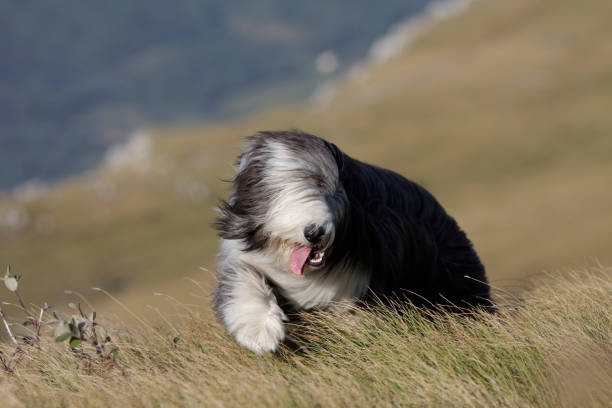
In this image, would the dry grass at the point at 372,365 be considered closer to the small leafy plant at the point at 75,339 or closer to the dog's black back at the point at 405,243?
the small leafy plant at the point at 75,339

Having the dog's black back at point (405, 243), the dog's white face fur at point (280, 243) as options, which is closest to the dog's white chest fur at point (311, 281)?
the dog's white face fur at point (280, 243)

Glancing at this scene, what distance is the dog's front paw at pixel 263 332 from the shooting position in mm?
4766

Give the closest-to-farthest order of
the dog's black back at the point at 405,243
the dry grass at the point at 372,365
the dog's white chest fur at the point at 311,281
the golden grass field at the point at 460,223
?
1. the dry grass at the point at 372,365
2. the golden grass field at the point at 460,223
3. the dog's white chest fur at the point at 311,281
4. the dog's black back at the point at 405,243

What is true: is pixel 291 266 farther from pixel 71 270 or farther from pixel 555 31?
pixel 555 31

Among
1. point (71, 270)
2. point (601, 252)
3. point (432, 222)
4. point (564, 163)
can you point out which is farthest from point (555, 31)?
point (432, 222)

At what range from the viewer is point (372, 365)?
171 inches

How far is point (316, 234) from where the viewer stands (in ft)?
15.9

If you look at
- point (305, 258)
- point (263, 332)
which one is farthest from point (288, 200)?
point (263, 332)

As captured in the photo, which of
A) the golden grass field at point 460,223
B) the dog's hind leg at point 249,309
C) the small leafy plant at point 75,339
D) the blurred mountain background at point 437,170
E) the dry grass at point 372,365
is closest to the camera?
the dry grass at point 372,365

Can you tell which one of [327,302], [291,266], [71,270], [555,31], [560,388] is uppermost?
[555,31]

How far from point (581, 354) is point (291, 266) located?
2031mm

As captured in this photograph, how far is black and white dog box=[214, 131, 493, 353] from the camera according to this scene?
4.95 m

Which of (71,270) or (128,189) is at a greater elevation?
(128,189)

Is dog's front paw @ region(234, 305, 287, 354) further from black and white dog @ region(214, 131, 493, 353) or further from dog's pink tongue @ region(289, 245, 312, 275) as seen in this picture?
dog's pink tongue @ region(289, 245, 312, 275)
